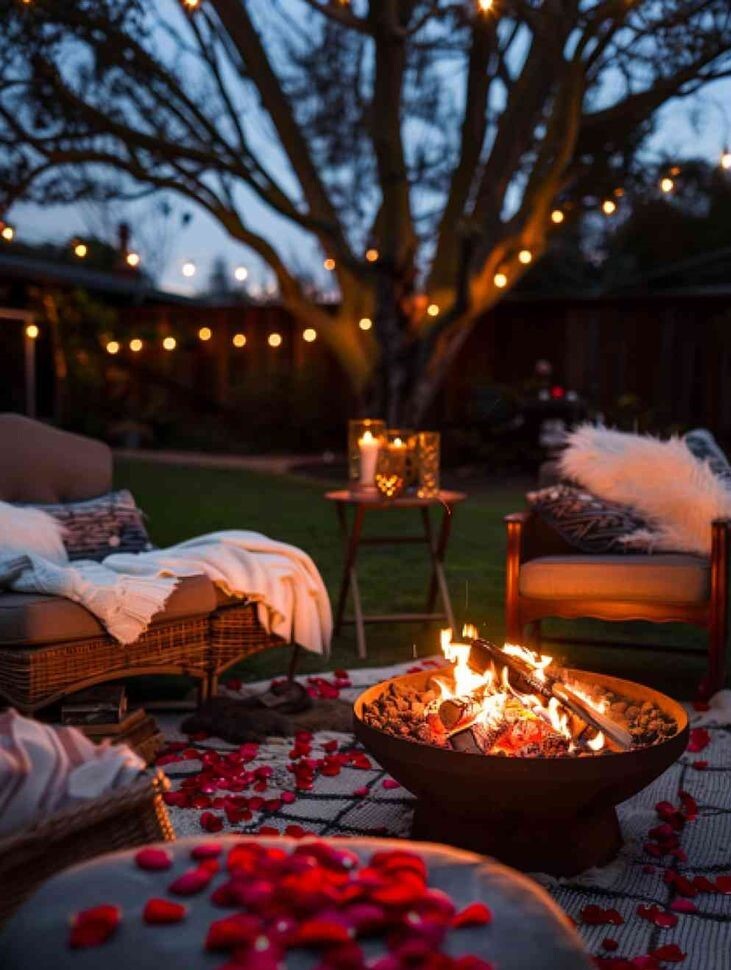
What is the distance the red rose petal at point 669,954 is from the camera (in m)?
1.96

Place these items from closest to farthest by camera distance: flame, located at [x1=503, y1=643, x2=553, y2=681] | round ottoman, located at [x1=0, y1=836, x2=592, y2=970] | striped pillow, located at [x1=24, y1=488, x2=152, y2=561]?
round ottoman, located at [x1=0, y1=836, x2=592, y2=970] < flame, located at [x1=503, y1=643, x2=553, y2=681] < striped pillow, located at [x1=24, y1=488, x2=152, y2=561]

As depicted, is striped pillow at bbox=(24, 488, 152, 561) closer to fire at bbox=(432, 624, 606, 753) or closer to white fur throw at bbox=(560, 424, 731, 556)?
fire at bbox=(432, 624, 606, 753)

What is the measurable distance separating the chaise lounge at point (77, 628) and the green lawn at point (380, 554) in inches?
23.6

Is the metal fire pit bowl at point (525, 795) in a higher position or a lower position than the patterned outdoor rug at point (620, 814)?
higher

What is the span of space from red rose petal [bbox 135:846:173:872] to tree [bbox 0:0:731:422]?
582 cm

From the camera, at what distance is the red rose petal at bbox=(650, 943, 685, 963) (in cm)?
196

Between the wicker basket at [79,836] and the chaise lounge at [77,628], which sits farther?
the chaise lounge at [77,628]

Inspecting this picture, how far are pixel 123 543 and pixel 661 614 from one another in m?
1.89

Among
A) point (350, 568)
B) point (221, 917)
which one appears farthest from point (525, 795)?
point (350, 568)

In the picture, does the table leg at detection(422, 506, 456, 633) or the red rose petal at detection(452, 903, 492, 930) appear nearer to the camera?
the red rose petal at detection(452, 903, 492, 930)

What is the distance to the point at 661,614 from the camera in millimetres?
3631

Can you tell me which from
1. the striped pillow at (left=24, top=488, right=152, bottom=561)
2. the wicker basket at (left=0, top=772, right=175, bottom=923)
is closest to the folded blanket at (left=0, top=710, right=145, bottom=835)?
the wicker basket at (left=0, top=772, right=175, bottom=923)

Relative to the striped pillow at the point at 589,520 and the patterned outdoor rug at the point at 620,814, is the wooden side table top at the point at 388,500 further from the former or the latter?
the patterned outdoor rug at the point at 620,814

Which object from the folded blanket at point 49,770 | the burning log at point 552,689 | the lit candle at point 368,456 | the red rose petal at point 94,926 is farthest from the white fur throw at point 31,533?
the red rose petal at point 94,926
